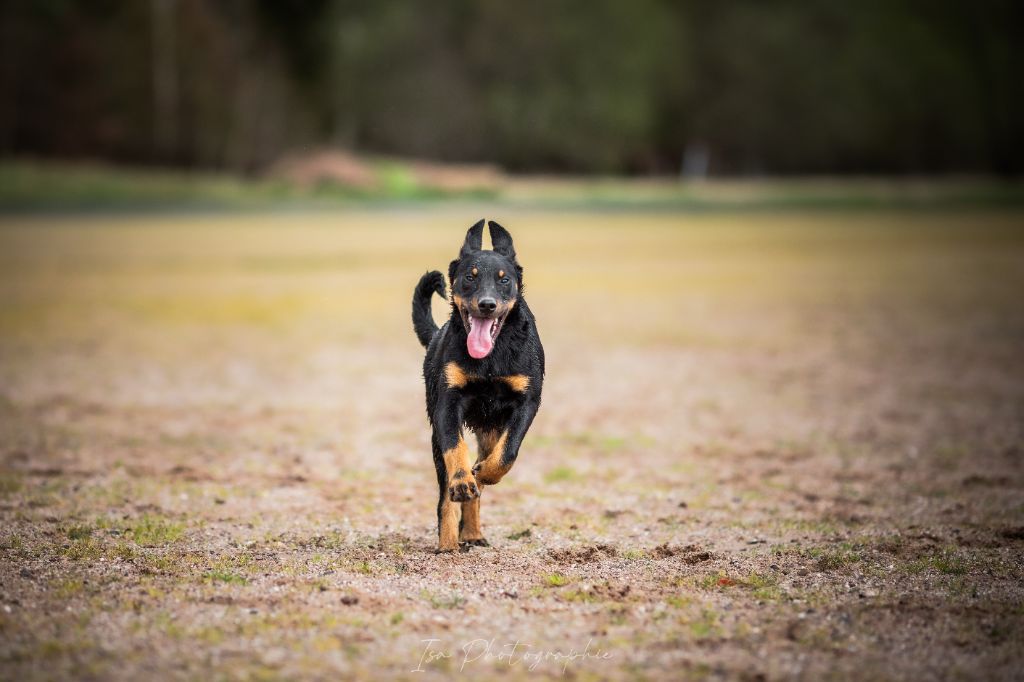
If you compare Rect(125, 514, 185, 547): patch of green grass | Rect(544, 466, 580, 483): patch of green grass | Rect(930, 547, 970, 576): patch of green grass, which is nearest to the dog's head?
Rect(125, 514, 185, 547): patch of green grass

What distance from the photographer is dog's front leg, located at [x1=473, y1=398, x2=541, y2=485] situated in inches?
205

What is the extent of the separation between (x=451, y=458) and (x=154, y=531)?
87.1 inches

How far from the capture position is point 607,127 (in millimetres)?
43031

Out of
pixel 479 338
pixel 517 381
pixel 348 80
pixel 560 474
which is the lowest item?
pixel 560 474

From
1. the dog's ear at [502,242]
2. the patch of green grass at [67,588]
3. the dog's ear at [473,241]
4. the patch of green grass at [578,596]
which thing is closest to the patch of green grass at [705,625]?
the patch of green grass at [578,596]

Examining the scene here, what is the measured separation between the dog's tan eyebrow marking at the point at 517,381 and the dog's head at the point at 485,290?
169 millimetres

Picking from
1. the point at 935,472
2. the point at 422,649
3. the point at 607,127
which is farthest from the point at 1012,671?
the point at 607,127

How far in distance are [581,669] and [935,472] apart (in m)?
5.21

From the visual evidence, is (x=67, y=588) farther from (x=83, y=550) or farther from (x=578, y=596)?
(x=578, y=596)

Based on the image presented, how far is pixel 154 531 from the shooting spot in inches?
255

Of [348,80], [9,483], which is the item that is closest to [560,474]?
[9,483]
